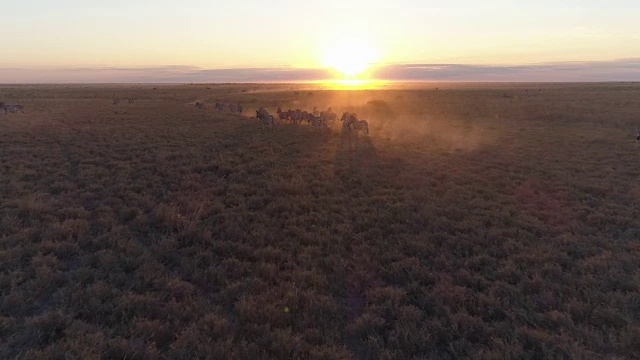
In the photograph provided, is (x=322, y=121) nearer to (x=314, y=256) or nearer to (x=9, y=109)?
(x=314, y=256)

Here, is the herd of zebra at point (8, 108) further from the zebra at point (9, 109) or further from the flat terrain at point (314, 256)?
the flat terrain at point (314, 256)

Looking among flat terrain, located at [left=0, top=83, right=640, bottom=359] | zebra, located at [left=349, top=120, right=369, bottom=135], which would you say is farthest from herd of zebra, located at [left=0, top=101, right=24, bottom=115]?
zebra, located at [left=349, top=120, right=369, bottom=135]

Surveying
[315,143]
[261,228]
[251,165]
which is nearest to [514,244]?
[261,228]

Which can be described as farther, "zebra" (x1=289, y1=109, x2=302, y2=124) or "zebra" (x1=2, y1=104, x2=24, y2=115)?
"zebra" (x1=2, y1=104, x2=24, y2=115)

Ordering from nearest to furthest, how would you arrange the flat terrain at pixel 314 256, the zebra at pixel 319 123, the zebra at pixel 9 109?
1. the flat terrain at pixel 314 256
2. the zebra at pixel 319 123
3. the zebra at pixel 9 109

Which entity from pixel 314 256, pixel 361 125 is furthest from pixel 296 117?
pixel 314 256

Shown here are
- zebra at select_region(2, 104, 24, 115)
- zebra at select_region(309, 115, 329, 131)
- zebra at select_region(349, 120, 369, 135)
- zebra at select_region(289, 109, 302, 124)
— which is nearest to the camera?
zebra at select_region(349, 120, 369, 135)

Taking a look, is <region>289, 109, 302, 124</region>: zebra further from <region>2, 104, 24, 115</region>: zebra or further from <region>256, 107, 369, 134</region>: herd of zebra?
<region>2, 104, 24, 115</region>: zebra

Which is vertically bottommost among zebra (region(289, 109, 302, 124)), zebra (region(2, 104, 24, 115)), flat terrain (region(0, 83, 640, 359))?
flat terrain (region(0, 83, 640, 359))

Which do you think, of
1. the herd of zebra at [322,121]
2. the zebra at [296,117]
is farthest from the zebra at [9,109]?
the zebra at [296,117]
